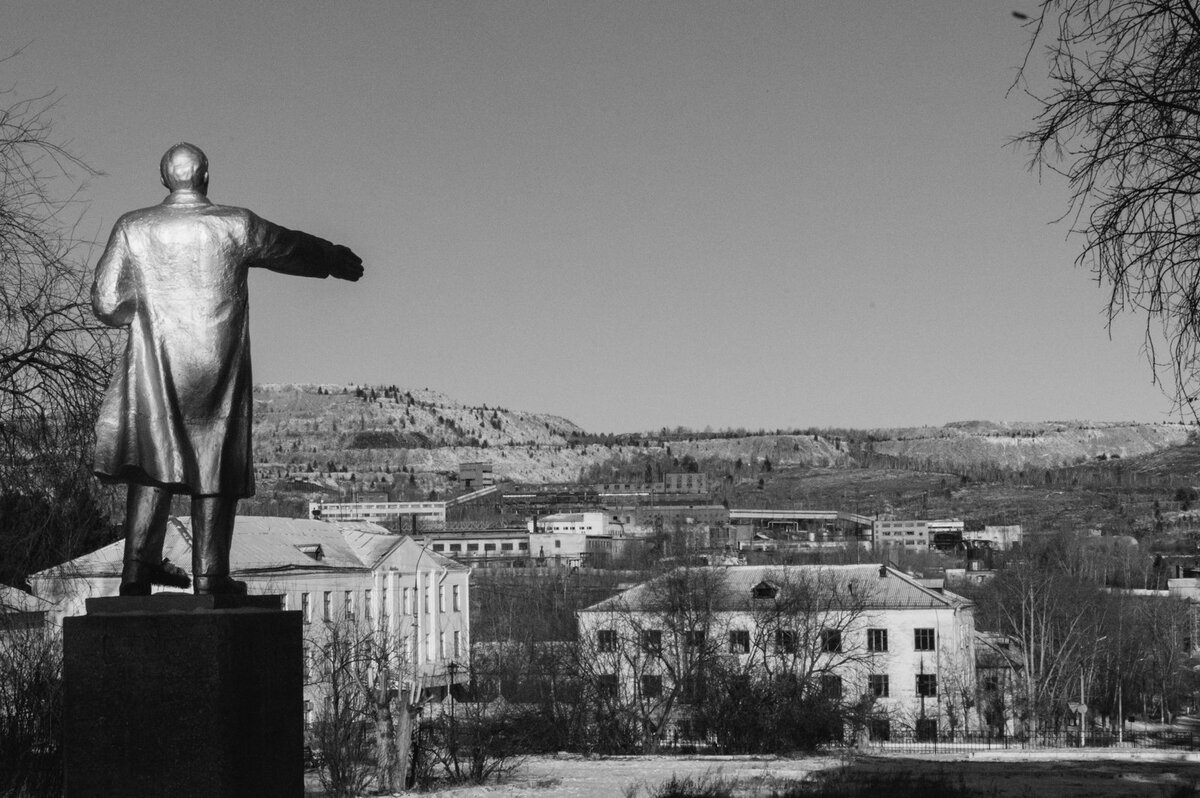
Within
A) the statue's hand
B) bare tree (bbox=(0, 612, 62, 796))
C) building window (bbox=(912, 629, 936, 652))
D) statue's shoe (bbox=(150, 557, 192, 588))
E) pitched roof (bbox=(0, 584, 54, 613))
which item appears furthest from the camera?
building window (bbox=(912, 629, 936, 652))

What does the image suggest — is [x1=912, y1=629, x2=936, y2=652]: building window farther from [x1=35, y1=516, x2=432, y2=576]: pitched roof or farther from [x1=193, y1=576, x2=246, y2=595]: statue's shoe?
[x1=193, y1=576, x2=246, y2=595]: statue's shoe

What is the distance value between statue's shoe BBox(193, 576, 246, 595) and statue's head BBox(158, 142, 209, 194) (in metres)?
2.35

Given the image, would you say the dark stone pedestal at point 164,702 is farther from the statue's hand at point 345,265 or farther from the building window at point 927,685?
the building window at point 927,685

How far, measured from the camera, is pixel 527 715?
132ft

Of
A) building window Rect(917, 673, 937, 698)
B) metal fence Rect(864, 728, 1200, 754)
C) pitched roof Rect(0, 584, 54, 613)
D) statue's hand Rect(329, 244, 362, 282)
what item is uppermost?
statue's hand Rect(329, 244, 362, 282)

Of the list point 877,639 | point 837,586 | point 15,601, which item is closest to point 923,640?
point 877,639

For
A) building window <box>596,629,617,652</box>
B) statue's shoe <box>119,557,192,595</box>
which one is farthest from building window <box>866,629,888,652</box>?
statue's shoe <box>119,557,192,595</box>

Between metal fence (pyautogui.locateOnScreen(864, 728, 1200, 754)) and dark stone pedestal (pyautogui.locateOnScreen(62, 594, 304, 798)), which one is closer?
dark stone pedestal (pyautogui.locateOnScreen(62, 594, 304, 798))

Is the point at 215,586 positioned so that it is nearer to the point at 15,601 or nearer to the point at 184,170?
the point at 184,170

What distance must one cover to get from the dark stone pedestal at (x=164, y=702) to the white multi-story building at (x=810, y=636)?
3497 centimetres

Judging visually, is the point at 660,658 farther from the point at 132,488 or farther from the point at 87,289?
the point at 132,488

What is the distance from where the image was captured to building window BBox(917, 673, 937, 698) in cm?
6469

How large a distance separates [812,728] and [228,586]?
34842mm

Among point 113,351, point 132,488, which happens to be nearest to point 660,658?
point 113,351
